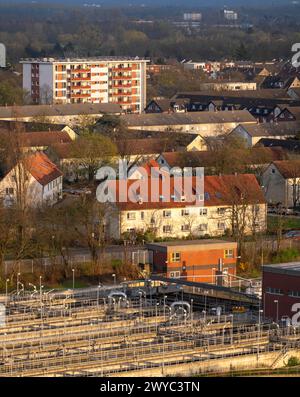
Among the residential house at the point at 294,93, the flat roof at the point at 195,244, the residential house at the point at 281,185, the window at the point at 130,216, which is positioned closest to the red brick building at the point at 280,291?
the flat roof at the point at 195,244

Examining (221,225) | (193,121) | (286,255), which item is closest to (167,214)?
(221,225)

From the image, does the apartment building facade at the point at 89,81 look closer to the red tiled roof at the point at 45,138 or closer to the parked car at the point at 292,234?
the red tiled roof at the point at 45,138

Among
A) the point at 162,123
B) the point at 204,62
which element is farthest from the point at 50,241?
the point at 204,62

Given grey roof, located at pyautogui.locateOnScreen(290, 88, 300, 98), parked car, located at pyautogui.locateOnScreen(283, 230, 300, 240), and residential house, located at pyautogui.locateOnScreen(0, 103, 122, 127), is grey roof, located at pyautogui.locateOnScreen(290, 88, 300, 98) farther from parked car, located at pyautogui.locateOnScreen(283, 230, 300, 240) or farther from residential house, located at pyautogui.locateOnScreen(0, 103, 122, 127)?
parked car, located at pyautogui.locateOnScreen(283, 230, 300, 240)

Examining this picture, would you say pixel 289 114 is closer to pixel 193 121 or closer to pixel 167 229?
pixel 193 121

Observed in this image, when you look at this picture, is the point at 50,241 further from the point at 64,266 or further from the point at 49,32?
the point at 49,32

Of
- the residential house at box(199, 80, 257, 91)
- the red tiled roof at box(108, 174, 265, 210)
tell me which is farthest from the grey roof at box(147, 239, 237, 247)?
the residential house at box(199, 80, 257, 91)
